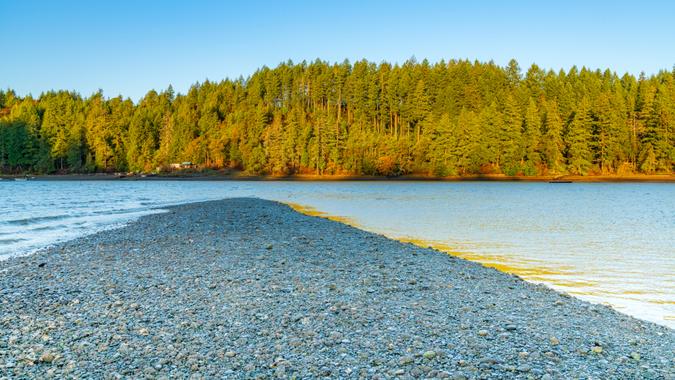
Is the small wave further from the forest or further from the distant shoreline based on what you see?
the forest

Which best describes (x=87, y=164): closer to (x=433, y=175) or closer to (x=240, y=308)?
(x=433, y=175)

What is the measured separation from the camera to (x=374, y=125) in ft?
402

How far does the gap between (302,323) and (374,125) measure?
117 m

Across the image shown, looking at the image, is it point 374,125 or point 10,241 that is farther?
point 374,125

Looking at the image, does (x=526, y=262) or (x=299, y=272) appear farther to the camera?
(x=526, y=262)

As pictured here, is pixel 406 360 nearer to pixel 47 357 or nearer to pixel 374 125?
pixel 47 357

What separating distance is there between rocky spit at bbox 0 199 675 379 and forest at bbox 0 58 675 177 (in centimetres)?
9168

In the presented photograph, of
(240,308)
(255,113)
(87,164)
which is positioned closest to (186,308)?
(240,308)

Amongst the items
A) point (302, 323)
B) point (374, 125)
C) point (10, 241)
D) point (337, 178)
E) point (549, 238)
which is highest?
point (374, 125)

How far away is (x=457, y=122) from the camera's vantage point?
106 m

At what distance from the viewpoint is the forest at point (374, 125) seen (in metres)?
99.8

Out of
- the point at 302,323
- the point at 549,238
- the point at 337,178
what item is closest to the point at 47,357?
the point at 302,323

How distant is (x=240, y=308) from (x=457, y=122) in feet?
334

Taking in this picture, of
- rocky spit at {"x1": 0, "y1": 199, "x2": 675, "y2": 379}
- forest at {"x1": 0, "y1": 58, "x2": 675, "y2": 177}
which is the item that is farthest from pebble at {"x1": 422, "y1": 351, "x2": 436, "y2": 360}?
forest at {"x1": 0, "y1": 58, "x2": 675, "y2": 177}
